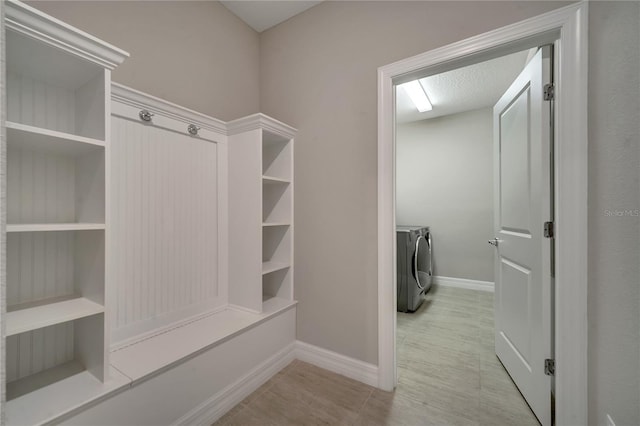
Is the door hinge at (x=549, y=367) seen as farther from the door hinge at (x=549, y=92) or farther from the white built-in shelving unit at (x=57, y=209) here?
the white built-in shelving unit at (x=57, y=209)

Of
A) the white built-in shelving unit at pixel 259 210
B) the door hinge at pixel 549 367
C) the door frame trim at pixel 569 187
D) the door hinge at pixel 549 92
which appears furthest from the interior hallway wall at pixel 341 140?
the door hinge at pixel 549 367

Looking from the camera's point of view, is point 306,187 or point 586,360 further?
point 306,187

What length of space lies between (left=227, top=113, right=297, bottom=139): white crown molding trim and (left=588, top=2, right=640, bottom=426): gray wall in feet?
5.51

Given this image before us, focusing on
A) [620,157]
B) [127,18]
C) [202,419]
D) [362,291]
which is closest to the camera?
[620,157]

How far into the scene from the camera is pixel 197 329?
1587 millimetres

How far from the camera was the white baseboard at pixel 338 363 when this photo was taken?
1.72 meters

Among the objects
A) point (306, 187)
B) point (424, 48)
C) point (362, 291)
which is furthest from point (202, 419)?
point (424, 48)

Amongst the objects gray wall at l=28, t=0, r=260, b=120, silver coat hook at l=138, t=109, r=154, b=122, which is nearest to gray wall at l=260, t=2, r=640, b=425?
gray wall at l=28, t=0, r=260, b=120

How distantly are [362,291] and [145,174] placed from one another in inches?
61.3

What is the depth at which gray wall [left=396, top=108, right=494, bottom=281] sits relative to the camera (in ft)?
12.2

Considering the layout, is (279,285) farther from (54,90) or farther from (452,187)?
(452,187)

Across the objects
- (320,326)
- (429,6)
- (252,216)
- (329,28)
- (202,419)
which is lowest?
(202,419)

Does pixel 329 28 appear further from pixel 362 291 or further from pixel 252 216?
pixel 362 291

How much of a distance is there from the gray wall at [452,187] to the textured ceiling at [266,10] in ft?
9.18
